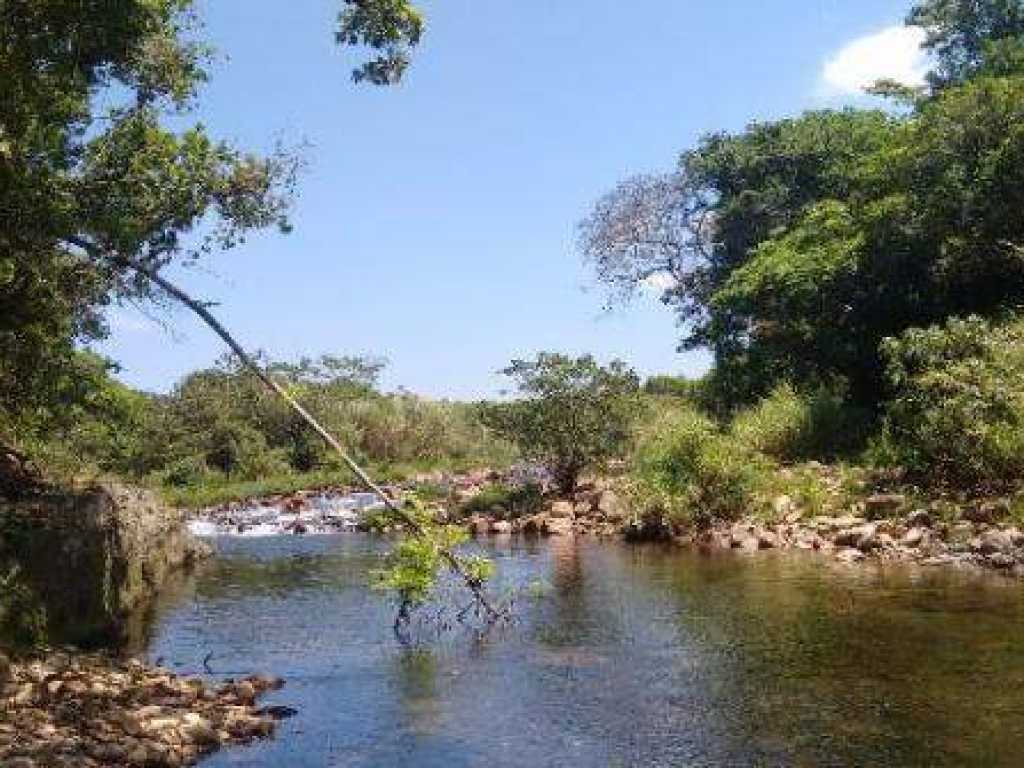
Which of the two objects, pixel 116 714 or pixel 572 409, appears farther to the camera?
pixel 572 409

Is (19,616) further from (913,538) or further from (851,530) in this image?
(851,530)

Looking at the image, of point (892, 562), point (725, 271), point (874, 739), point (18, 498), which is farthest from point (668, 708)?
point (725, 271)

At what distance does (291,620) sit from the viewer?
57.0ft

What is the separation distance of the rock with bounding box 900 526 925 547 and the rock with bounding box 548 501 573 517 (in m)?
10.9

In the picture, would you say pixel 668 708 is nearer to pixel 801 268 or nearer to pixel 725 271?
pixel 801 268

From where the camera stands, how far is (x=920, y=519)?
2317cm

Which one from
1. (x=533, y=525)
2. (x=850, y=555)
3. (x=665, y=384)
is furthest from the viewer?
(x=665, y=384)

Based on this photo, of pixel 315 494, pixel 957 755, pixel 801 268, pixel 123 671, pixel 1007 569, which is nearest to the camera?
pixel 957 755

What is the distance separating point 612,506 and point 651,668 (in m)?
17.0

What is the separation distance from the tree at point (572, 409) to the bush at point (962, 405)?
832 centimetres

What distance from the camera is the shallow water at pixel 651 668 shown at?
1005 cm

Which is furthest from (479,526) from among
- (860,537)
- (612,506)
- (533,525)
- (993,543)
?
(993,543)

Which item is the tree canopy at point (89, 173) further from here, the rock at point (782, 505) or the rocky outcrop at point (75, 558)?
the rock at point (782, 505)

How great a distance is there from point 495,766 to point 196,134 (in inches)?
391
